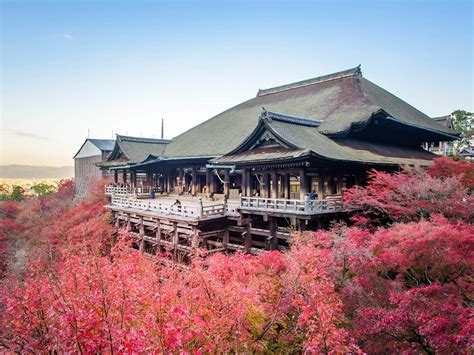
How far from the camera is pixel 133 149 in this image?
31.9 m

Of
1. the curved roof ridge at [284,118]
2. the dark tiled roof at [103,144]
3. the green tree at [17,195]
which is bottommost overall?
the green tree at [17,195]

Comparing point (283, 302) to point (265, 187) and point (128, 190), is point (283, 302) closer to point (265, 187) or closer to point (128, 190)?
point (265, 187)

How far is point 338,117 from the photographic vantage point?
22.0m

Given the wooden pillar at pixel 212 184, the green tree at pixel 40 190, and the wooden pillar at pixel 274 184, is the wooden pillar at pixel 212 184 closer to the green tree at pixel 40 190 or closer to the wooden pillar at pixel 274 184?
the wooden pillar at pixel 274 184

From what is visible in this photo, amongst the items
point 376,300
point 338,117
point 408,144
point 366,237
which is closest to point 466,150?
point 408,144

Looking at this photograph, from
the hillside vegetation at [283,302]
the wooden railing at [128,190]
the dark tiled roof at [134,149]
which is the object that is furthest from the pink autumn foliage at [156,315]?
the dark tiled roof at [134,149]

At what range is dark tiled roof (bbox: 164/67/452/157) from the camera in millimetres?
22159

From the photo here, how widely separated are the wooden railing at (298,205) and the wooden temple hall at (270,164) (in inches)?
2.1

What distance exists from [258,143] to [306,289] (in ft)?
37.9

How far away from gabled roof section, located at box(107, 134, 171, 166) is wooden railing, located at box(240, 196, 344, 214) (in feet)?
55.5

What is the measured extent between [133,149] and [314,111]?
61.7 ft

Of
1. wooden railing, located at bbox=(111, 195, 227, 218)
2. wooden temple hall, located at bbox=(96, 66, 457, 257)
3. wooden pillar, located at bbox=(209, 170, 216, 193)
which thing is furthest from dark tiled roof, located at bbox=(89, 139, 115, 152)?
wooden railing, located at bbox=(111, 195, 227, 218)

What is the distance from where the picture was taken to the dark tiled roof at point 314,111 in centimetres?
2216

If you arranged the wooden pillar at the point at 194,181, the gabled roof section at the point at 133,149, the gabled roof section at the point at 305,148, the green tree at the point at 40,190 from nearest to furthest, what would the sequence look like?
the gabled roof section at the point at 305,148, the wooden pillar at the point at 194,181, the gabled roof section at the point at 133,149, the green tree at the point at 40,190
